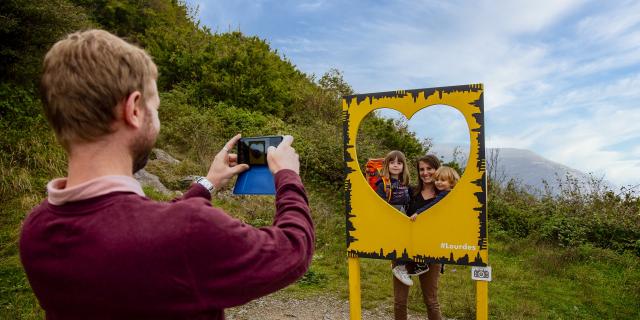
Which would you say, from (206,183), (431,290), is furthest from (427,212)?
(206,183)

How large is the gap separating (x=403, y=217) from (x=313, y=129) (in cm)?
825

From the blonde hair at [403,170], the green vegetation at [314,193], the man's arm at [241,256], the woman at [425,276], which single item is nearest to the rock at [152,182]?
the green vegetation at [314,193]

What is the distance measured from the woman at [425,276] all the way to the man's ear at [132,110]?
3150 mm

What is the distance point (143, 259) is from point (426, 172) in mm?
3481

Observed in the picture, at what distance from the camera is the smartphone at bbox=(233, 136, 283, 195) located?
55.6 inches

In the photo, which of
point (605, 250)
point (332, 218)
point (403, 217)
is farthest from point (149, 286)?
point (605, 250)

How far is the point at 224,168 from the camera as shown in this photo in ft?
4.45

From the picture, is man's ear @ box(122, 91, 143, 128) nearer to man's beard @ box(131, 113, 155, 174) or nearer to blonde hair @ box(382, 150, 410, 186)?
man's beard @ box(131, 113, 155, 174)

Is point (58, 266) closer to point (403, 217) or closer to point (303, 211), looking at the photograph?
point (303, 211)

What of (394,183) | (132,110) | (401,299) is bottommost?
(401,299)

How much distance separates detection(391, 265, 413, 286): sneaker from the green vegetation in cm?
136

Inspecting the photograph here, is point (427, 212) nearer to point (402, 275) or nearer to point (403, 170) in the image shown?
point (402, 275)

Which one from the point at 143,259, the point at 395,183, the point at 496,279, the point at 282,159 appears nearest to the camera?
the point at 143,259

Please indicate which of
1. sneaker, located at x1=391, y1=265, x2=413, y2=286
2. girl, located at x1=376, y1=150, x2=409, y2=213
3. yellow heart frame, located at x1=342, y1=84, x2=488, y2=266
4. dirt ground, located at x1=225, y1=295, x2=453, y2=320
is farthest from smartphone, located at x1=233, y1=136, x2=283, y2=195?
dirt ground, located at x1=225, y1=295, x2=453, y2=320
